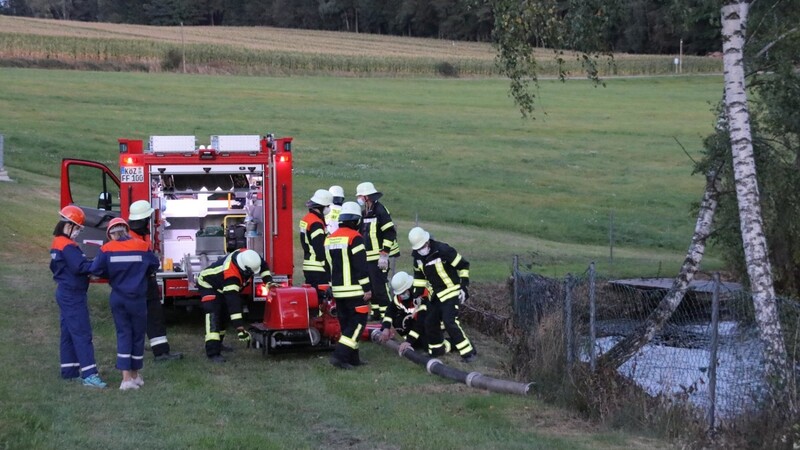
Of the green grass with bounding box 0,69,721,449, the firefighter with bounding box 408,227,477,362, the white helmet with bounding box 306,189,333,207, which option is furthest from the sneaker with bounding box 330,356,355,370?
the white helmet with bounding box 306,189,333,207

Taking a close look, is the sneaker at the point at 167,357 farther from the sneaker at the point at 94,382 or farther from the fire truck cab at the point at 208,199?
the fire truck cab at the point at 208,199

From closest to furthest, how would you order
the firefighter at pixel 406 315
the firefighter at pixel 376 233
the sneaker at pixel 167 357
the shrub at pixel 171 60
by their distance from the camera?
1. the sneaker at pixel 167 357
2. the firefighter at pixel 406 315
3. the firefighter at pixel 376 233
4. the shrub at pixel 171 60

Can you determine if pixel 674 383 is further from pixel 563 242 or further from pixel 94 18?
pixel 94 18

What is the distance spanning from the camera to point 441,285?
1216 cm

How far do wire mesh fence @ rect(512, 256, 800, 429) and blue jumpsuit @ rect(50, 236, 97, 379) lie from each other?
4513 millimetres

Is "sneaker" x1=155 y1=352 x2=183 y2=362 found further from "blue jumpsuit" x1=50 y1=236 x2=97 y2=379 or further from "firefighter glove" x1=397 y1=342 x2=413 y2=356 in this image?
"firefighter glove" x1=397 y1=342 x2=413 y2=356

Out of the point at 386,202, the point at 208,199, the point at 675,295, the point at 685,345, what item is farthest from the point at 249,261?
the point at 386,202

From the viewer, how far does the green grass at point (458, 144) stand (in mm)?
26609

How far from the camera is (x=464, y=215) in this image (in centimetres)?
2758

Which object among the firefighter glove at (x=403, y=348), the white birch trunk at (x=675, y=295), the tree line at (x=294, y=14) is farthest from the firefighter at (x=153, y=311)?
the tree line at (x=294, y=14)

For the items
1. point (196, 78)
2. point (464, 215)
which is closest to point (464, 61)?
point (196, 78)

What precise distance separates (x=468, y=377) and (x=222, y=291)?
3.09 meters

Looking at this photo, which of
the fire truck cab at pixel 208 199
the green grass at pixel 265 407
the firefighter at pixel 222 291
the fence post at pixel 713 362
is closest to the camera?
the fence post at pixel 713 362

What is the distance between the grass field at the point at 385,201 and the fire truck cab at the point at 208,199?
113 cm
